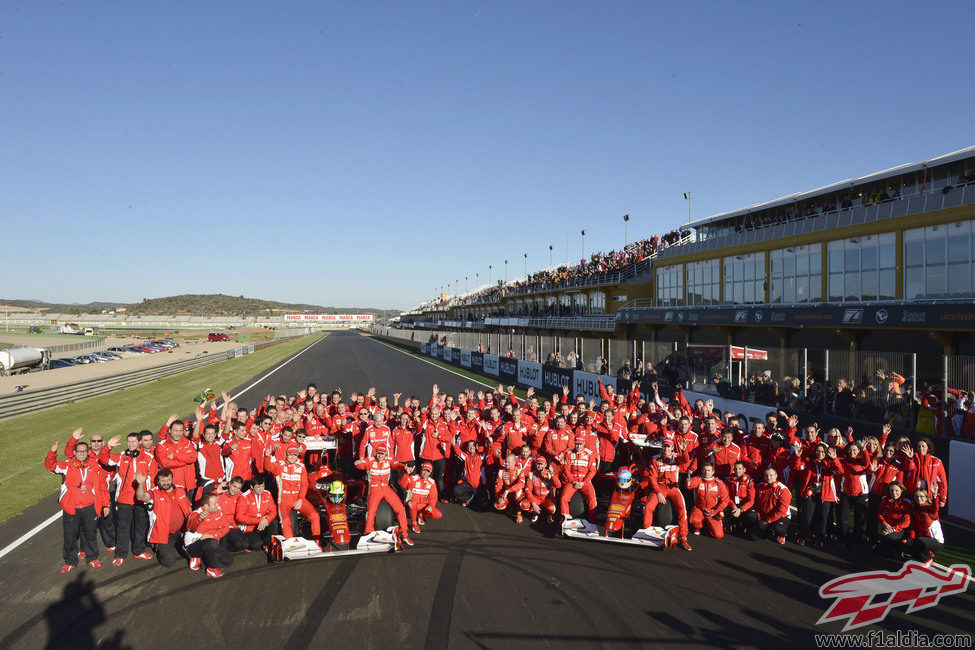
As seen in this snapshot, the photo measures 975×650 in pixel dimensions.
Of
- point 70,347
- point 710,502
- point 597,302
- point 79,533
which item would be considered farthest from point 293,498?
point 70,347

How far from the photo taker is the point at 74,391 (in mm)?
23578

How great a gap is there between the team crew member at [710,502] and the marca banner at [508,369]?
26.7 m

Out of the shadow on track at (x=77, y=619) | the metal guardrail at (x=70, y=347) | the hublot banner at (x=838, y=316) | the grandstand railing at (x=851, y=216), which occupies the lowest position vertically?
the shadow on track at (x=77, y=619)

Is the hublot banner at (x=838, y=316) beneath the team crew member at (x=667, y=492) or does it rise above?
above

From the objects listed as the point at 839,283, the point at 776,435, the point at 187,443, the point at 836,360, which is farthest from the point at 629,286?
the point at 187,443

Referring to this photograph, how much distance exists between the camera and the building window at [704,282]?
110 feet

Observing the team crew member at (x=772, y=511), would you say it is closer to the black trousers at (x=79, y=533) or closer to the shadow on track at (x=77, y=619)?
the shadow on track at (x=77, y=619)

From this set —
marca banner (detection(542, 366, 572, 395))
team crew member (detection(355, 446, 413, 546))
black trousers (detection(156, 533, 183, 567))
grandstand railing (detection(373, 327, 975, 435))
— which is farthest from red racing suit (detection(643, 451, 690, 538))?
marca banner (detection(542, 366, 572, 395))

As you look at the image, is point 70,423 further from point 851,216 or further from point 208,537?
point 851,216

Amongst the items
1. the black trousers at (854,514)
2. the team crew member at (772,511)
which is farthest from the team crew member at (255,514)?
the black trousers at (854,514)

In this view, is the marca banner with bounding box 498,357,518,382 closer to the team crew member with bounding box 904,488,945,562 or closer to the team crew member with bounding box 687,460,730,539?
the team crew member with bounding box 687,460,730,539

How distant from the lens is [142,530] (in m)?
8.21

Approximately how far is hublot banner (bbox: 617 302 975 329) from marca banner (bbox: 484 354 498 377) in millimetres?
11628

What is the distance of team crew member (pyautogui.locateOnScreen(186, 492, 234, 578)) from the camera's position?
7.57 metres
